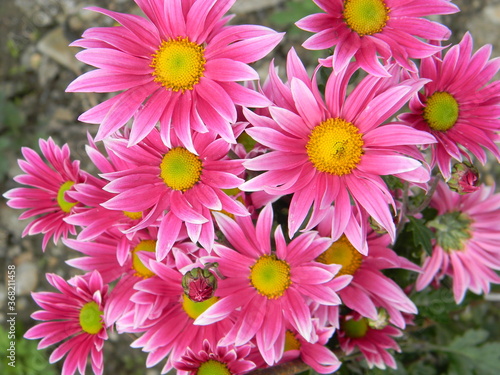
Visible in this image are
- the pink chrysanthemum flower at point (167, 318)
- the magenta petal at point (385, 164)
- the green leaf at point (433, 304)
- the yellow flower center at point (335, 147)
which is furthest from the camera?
the green leaf at point (433, 304)

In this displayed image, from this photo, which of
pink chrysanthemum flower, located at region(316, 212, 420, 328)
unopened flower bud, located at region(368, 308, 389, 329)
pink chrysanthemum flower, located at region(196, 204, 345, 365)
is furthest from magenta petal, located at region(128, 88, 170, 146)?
unopened flower bud, located at region(368, 308, 389, 329)

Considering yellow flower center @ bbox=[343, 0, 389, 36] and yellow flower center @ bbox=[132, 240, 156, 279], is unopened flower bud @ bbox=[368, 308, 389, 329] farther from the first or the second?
yellow flower center @ bbox=[343, 0, 389, 36]

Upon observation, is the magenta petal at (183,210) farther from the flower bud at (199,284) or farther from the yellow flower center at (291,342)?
the yellow flower center at (291,342)

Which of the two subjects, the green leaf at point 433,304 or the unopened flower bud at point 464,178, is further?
the green leaf at point 433,304

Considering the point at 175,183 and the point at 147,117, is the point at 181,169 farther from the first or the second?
the point at 147,117

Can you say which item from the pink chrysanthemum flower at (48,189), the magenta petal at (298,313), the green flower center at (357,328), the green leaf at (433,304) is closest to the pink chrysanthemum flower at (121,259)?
the pink chrysanthemum flower at (48,189)

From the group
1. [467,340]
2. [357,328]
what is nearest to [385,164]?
[357,328]

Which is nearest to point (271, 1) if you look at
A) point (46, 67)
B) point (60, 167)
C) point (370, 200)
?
point (46, 67)
